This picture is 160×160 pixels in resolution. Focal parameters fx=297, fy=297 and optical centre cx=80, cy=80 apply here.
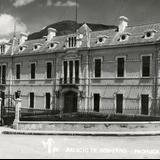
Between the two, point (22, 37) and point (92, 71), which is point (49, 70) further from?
point (22, 37)

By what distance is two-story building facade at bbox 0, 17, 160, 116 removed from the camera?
2847 cm

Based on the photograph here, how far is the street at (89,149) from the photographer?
12.2 meters

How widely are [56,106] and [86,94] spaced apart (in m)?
4.69

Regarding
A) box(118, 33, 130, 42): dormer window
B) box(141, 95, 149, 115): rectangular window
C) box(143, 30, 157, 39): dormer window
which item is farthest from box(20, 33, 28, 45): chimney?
box(141, 95, 149, 115): rectangular window

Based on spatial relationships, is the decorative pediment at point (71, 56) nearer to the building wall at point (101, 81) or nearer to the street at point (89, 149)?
the building wall at point (101, 81)

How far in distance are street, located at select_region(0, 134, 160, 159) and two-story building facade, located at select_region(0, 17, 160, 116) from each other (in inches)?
472

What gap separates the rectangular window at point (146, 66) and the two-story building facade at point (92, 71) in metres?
0.08

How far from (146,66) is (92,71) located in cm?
633

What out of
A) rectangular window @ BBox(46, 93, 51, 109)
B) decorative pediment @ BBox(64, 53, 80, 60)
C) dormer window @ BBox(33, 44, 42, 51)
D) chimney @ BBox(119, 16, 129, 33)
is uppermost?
chimney @ BBox(119, 16, 129, 33)

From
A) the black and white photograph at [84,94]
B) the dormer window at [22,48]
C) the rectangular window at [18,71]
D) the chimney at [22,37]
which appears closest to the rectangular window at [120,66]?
the black and white photograph at [84,94]

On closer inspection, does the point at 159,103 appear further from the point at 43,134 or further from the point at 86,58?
the point at 43,134

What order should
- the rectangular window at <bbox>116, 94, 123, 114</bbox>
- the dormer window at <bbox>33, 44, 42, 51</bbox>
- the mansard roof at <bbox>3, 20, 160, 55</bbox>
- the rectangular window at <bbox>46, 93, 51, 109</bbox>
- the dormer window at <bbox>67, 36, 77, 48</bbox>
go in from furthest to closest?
1. the dormer window at <bbox>33, 44, 42, 51</bbox>
2. the rectangular window at <bbox>46, 93, 51, 109</bbox>
3. the dormer window at <bbox>67, 36, 77, 48</bbox>
4. the rectangular window at <bbox>116, 94, 123, 114</bbox>
5. the mansard roof at <bbox>3, 20, 160, 55</bbox>

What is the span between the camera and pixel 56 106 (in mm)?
35156

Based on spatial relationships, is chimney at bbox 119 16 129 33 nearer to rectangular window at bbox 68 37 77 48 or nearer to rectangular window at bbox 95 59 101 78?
rectangular window at bbox 95 59 101 78
